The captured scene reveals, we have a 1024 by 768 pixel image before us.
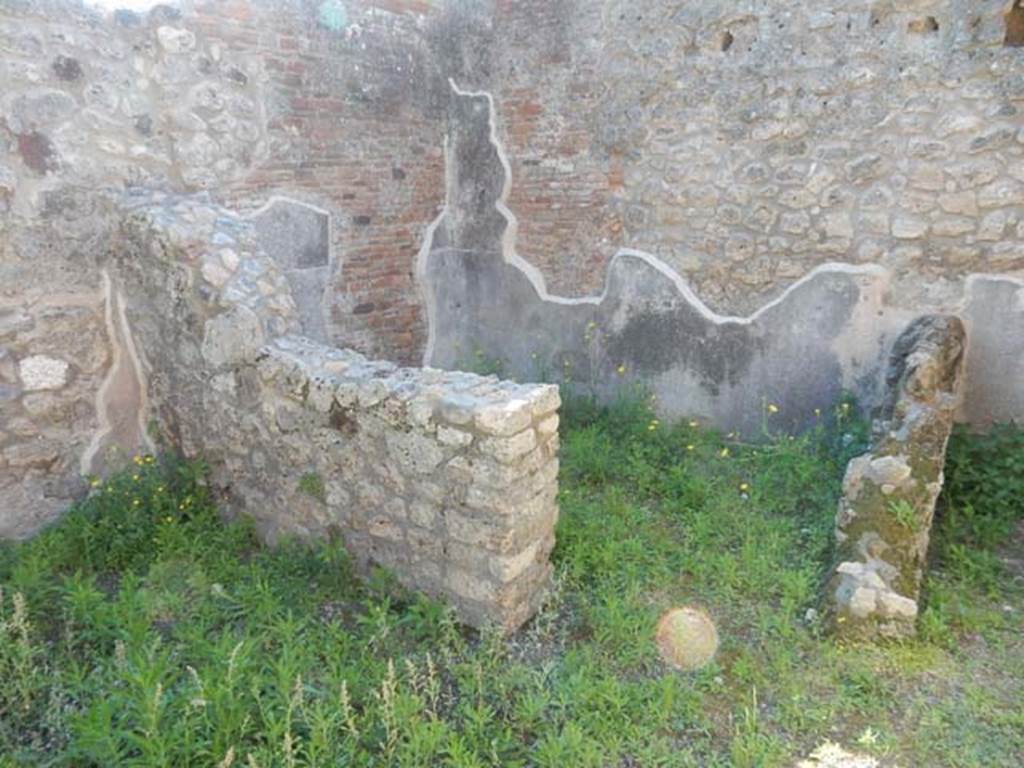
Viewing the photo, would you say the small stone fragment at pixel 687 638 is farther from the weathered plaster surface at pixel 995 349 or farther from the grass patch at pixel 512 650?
the weathered plaster surface at pixel 995 349

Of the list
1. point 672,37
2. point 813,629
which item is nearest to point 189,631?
point 813,629

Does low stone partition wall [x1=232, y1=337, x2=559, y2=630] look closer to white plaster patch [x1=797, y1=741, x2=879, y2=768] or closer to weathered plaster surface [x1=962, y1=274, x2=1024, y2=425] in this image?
white plaster patch [x1=797, y1=741, x2=879, y2=768]

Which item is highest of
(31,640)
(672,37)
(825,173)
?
(672,37)

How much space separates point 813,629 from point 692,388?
2320mm

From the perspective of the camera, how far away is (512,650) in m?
2.90

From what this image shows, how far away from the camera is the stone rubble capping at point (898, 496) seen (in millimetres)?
2934

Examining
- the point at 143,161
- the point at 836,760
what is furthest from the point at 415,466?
the point at 143,161

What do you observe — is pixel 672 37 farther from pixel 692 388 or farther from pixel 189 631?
pixel 189 631

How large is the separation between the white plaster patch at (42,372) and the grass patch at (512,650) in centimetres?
61

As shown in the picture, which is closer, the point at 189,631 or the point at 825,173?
the point at 189,631

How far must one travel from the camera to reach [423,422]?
2918 millimetres

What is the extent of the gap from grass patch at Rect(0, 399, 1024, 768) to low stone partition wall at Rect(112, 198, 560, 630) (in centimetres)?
14

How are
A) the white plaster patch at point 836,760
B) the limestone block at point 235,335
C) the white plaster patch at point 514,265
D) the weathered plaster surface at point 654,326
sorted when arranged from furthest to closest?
the white plaster patch at point 514,265 < the weathered plaster surface at point 654,326 < the limestone block at point 235,335 < the white plaster patch at point 836,760

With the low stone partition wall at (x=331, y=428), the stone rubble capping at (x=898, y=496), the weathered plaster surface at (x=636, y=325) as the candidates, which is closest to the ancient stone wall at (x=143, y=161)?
the low stone partition wall at (x=331, y=428)
